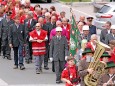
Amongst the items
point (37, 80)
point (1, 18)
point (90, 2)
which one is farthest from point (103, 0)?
point (37, 80)

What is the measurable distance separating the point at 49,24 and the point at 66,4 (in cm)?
1990

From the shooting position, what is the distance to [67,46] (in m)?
17.9

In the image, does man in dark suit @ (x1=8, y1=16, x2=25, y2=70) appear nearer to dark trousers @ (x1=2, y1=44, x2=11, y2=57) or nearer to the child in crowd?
dark trousers @ (x1=2, y1=44, x2=11, y2=57)

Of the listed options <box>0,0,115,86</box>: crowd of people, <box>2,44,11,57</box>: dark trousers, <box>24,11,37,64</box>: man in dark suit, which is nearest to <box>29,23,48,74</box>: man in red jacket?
<box>0,0,115,86</box>: crowd of people

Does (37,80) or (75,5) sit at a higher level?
(37,80)

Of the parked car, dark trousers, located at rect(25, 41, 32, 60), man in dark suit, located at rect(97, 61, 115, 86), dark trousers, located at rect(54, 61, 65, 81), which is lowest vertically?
the parked car

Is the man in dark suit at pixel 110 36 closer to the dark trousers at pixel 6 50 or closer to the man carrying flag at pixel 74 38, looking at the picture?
the man carrying flag at pixel 74 38

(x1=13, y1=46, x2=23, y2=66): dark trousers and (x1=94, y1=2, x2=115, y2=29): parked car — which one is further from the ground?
(x1=13, y1=46, x2=23, y2=66): dark trousers

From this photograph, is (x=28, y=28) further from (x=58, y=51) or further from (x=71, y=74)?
(x=71, y=74)

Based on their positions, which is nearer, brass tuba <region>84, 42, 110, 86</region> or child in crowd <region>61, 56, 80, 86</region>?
brass tuba <region>84, 42, 110, 86</region>

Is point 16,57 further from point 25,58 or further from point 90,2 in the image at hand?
point 90,2

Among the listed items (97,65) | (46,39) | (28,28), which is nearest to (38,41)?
(46,39)

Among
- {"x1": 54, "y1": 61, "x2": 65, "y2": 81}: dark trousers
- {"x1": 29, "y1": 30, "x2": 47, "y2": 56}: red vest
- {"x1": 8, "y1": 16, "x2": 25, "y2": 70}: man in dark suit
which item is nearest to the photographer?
{"x1": 54, "y1": 61, "x2": 65, "y2": 81}: dark trousers

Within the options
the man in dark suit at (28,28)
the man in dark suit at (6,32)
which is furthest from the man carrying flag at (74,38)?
the man in dark suit at (6,32)
